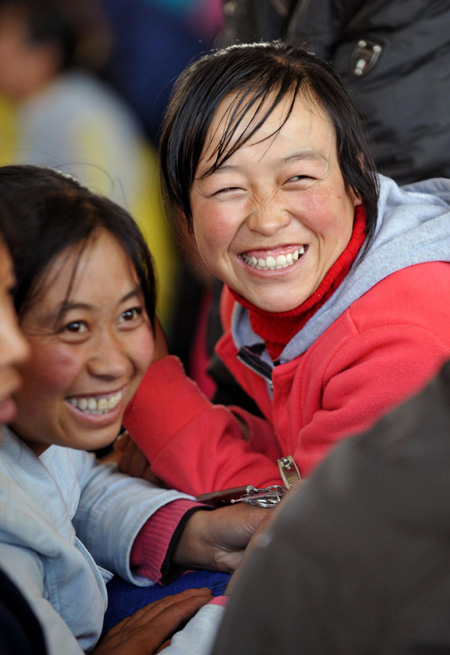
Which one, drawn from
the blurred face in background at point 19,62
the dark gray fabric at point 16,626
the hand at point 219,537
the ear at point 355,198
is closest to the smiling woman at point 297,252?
the ear at point 355,198

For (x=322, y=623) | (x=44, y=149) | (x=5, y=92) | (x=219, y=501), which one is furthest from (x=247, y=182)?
(x=5, y=92)

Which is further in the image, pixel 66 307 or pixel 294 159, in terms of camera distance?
pixel 294 159

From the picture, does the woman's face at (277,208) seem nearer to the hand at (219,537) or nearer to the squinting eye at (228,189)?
the squinting eye at (228,189)

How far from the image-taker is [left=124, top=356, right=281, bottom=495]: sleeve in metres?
1.21

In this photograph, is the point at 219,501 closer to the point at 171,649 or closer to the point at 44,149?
the point at 171,649

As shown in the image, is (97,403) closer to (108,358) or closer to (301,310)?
(108,358)

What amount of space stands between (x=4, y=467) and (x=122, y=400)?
167 mm

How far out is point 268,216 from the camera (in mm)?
1104

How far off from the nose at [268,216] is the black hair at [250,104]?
87 mm

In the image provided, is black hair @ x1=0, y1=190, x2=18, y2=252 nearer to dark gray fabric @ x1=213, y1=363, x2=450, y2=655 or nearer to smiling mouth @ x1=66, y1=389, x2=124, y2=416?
smiling mouth @ x1=66, y1=389, x2=124, y2=416

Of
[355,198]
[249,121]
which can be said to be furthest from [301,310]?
[249,121]

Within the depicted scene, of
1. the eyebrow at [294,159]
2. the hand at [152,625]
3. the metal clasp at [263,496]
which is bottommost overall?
the hand at [152,625]

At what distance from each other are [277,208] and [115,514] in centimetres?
50

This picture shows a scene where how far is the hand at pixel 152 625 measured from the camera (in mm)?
859
